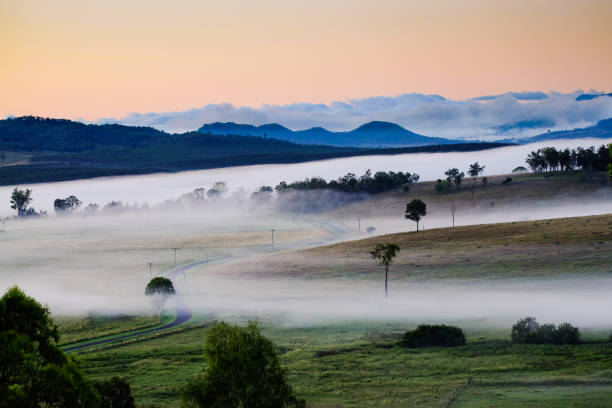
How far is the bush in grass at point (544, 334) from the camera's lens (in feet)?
254

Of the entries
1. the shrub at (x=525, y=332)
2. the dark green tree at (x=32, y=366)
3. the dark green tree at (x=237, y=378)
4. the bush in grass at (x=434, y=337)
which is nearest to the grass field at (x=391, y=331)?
the bush in grass at (x=434, y=337)

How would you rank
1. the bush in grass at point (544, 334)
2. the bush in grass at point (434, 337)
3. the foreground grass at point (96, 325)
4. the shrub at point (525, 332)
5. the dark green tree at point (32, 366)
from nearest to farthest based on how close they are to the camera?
the dark green tree at point (32, 366) < the bush in grass at point (544, 334) < the shrub at point (525, 332) < the bush in grass at point (434, 337) < the foreground grass at point (96, 325)

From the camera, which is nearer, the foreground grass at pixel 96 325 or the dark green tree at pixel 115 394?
the dark green tree at pixel 115 394

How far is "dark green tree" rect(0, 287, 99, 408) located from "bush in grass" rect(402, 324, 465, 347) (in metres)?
54.7

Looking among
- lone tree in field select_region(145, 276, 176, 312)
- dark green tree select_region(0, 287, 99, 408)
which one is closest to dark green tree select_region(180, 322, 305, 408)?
Result: dark green tree select_region(0, 287, 99, 408)

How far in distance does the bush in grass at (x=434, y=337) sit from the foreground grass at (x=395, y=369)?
1619mm

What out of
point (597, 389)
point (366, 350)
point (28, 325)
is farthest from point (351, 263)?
point (28, 325)

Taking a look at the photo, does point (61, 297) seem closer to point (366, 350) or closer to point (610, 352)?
point (366, 350)

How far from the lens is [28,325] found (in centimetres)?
3034

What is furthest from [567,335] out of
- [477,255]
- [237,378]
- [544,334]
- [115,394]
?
[477,255]

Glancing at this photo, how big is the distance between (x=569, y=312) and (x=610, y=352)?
28293 millimetres

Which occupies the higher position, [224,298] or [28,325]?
[28,325]

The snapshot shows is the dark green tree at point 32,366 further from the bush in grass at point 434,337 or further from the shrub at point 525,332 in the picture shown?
the shrub at point 525,332

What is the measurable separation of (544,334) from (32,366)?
2453 inches
